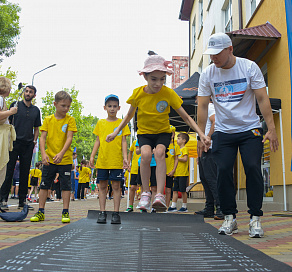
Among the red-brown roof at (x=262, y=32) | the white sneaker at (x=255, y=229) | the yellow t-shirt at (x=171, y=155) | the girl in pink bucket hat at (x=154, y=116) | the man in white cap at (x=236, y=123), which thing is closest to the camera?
the white sneaker at (x=255, y=229)

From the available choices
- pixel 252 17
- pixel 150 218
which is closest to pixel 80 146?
pixel 252 17

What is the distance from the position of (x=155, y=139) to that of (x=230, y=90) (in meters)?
1.27

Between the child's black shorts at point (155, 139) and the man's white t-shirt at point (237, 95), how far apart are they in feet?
2.89

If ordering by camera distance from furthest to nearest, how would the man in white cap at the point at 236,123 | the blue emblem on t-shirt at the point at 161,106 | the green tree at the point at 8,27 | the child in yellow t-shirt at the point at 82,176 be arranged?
the green tree at the point at 8,27
the child in yellow t-shirt at the point at 82,176
the blue emblem on t-shirt at the point at 161,106
the man in white cap at the point at 236,123

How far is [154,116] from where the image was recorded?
4.46 metres

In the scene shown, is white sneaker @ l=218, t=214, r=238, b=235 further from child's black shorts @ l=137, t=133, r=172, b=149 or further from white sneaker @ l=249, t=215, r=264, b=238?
child's black shorts @ l=137, t=133, r=172, b=149

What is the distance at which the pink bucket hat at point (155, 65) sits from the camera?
4152mm

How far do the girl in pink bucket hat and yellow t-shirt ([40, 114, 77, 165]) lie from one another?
3.19ft

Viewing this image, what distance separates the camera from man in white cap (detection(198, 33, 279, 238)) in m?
3.63

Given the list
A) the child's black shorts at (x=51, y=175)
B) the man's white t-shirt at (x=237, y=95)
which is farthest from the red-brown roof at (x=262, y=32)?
the child's black shorts at (x=51, y=175)

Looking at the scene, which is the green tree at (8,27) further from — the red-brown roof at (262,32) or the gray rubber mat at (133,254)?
the gray rubber mat at (133,254)

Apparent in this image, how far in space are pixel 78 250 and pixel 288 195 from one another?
6950 millimetres

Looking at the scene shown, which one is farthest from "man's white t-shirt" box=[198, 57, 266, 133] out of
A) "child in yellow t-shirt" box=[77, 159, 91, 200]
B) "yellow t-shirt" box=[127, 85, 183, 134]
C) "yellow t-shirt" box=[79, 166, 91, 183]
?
"yellow t-shirt" box=[79, 166, 91, 183]

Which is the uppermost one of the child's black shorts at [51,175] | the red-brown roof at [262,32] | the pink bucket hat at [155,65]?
the red-brown roof at [262,32]
